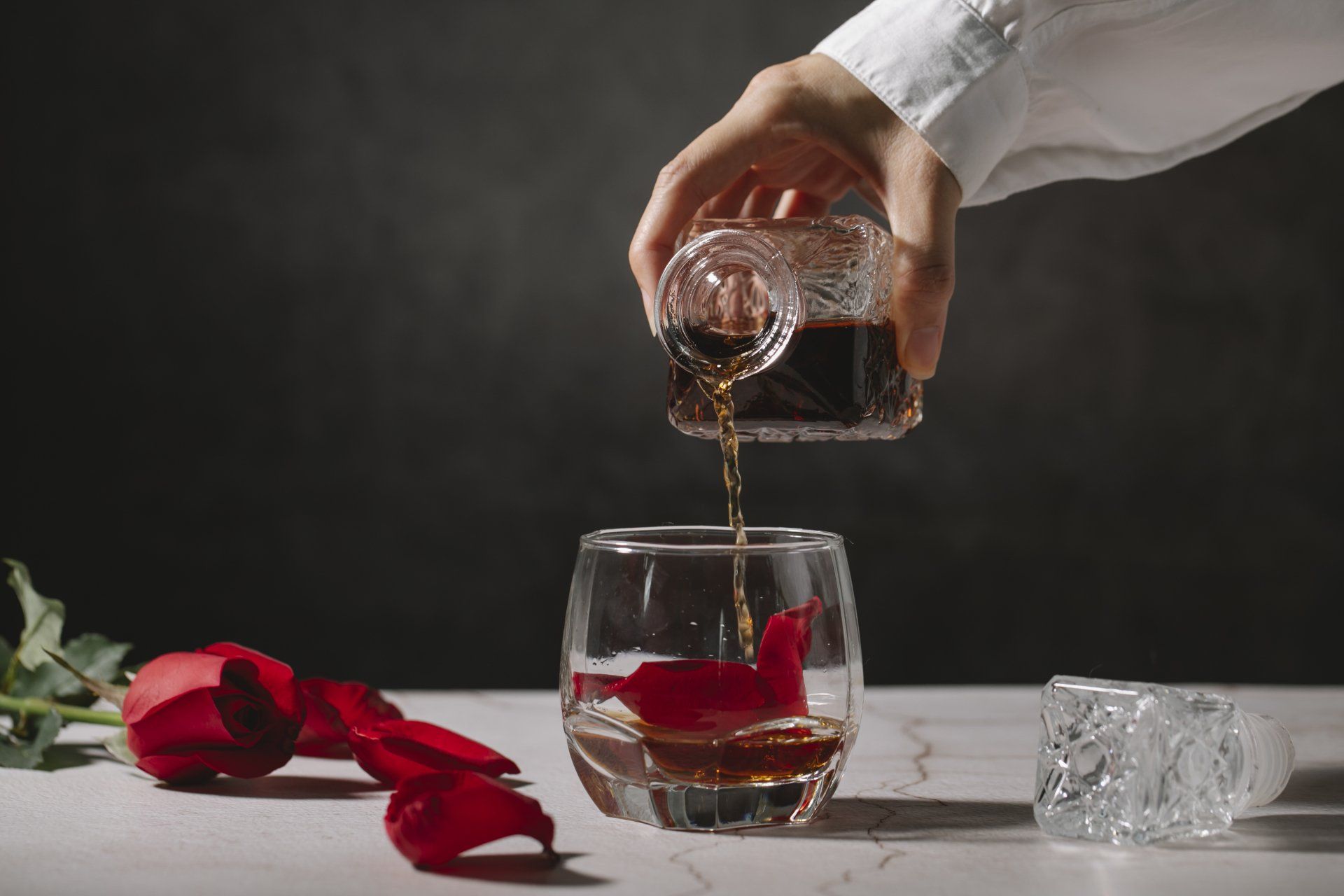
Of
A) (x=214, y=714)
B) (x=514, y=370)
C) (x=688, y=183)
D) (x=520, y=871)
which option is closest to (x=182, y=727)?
(x=214, y=714)

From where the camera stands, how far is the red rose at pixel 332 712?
933mm

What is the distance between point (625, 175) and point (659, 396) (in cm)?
46

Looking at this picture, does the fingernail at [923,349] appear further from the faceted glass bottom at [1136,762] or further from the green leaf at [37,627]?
the green leaf at [37,627]

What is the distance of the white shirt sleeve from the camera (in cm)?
100

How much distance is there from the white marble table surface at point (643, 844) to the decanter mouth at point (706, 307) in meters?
0.29

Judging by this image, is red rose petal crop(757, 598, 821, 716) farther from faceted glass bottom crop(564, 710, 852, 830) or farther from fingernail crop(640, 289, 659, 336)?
fingernail crop(640, 289, 659, 336)

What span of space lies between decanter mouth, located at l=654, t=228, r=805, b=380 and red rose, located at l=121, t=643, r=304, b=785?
33 centimetres

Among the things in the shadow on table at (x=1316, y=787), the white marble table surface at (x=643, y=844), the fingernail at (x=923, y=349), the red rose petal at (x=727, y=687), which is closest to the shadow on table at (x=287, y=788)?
the white marble table surface at (x=643, y=844)

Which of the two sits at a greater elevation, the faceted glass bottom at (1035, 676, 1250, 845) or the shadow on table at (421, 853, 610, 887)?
the faceted glass bottom at (1035, 676, 1250, 845)

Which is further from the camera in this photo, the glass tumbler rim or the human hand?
the human hand

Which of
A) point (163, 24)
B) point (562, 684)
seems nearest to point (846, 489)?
point (163, 24)

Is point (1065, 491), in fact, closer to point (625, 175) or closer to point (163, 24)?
point (625, 175)

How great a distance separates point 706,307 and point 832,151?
0.18 metres

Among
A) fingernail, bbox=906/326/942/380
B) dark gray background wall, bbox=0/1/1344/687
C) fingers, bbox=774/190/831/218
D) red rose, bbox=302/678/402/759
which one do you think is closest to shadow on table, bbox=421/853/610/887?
red rose, bbox=302/678/402/759
